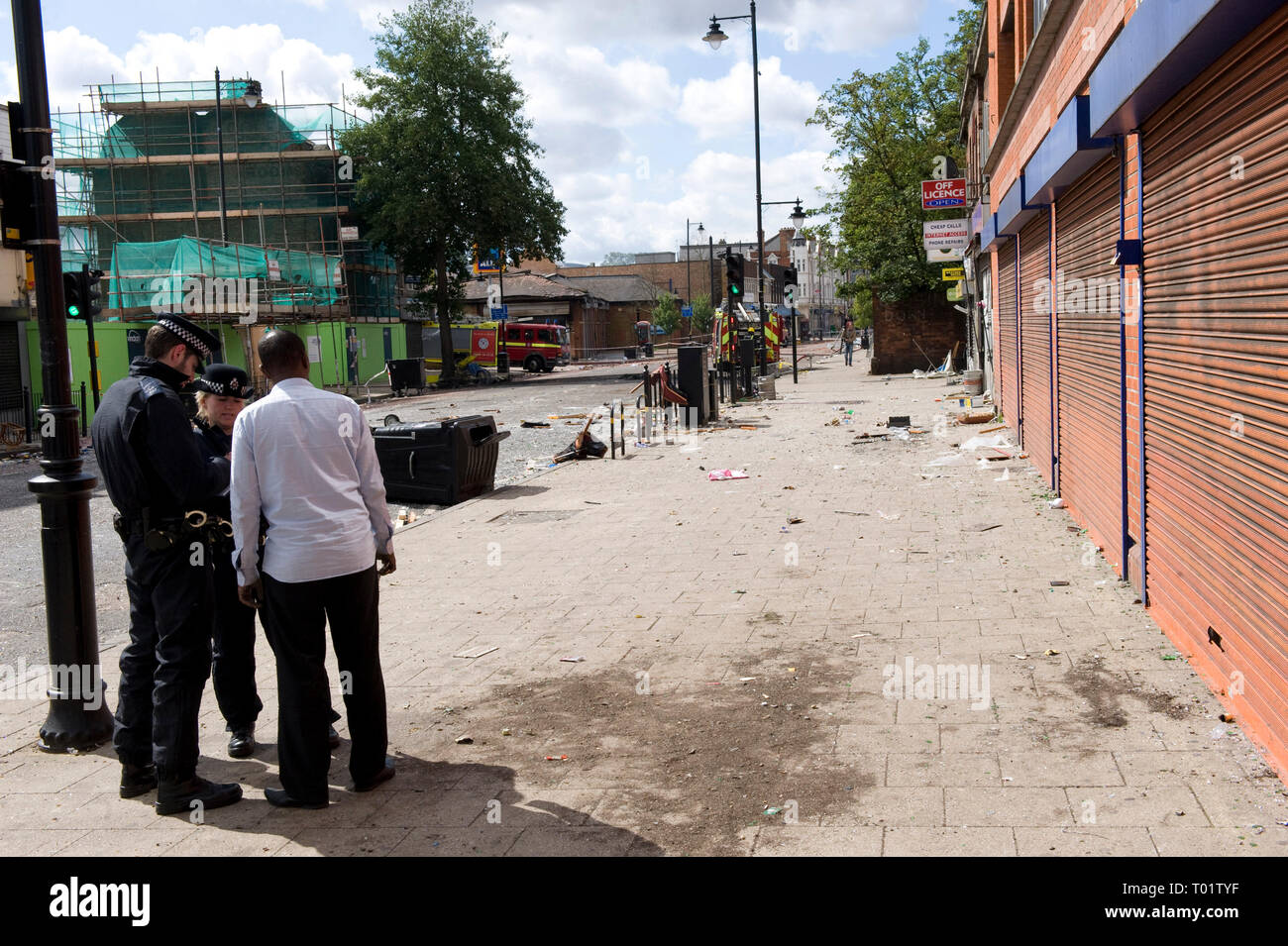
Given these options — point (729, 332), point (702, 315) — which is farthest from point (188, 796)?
point (702, 315)

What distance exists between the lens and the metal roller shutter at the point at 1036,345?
11.9 metres

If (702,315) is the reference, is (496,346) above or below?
below

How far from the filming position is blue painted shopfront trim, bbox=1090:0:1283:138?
4.32 m

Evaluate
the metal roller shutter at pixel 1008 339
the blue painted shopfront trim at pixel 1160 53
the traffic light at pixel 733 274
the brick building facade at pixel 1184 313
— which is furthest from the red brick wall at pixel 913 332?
the blue painted shopfront trim at pixel 1160 53

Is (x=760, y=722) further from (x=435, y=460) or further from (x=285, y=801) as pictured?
(x=435, y=460)

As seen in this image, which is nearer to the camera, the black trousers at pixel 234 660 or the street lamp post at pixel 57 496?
the black trousers at pixel 234 660

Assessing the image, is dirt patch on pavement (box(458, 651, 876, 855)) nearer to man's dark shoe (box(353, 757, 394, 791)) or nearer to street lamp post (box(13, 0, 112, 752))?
man's dark shoe (box(353, 757, 394, 791))

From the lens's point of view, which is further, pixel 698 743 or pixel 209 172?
pixel 209 172

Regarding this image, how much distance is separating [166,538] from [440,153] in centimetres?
4587

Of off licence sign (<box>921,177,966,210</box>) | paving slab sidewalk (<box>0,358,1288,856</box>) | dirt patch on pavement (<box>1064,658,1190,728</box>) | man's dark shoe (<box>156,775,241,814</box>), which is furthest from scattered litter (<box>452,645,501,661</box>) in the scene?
off licence sign (<box>921,177,966,210</box>)

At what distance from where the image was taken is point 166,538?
15.1 feet

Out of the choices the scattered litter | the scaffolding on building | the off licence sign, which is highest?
the scaffolding on building

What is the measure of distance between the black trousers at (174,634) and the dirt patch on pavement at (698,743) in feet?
4.06

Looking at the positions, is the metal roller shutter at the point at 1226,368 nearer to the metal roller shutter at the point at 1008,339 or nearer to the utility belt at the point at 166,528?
the utility belt at the point at 166,528
